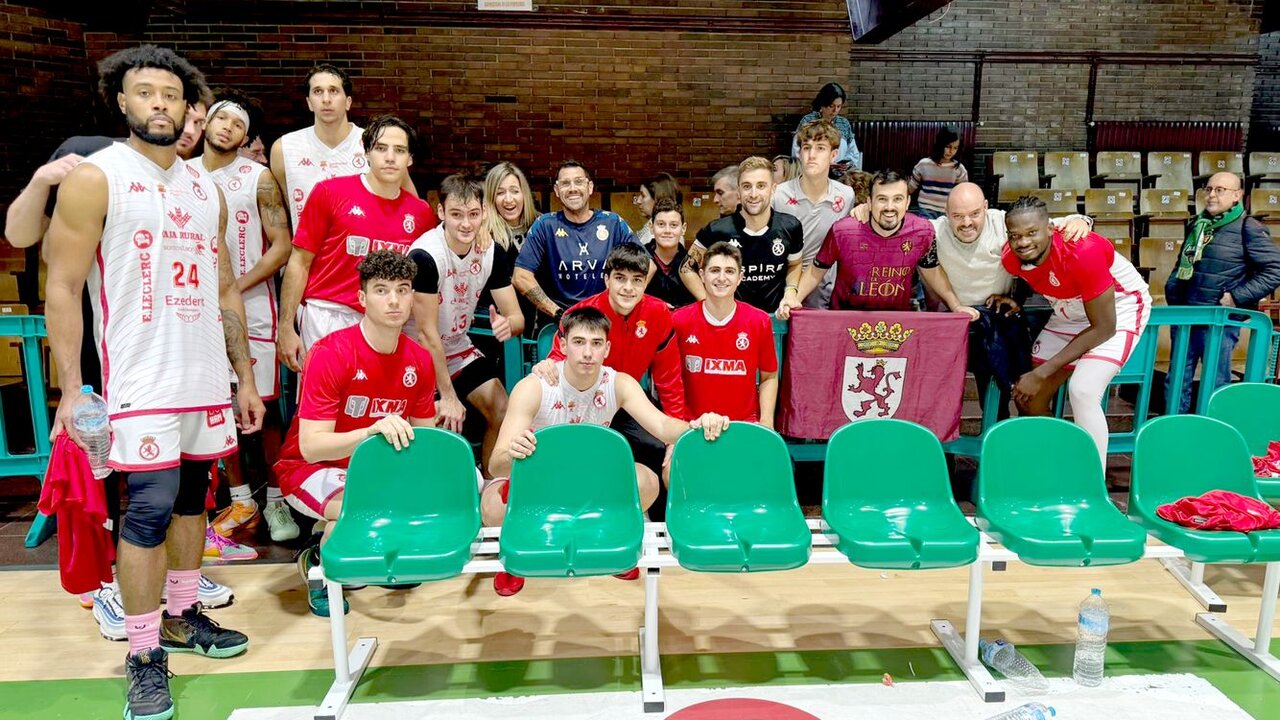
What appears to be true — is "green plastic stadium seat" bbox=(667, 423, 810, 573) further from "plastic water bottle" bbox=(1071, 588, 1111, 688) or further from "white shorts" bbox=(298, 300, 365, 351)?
"white shorts" bbox=(298, 300, 365, 351)

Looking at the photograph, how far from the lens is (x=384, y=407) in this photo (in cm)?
323

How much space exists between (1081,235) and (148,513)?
12.7 ft

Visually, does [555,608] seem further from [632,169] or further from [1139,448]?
[632,169]

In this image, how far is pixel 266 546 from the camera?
3969mm

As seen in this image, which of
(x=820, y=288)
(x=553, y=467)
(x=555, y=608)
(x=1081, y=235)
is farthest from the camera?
(x=820, y=288)

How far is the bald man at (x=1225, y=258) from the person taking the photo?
501cm

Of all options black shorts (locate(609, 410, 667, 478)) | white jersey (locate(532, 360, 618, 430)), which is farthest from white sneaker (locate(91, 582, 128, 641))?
black shorts (locate(609, 410, 667, 478))

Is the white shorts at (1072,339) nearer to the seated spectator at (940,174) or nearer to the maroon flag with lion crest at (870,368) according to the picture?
the maroon flag with lion crest at (870,368)

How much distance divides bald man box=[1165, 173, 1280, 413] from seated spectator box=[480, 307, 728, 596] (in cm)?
348

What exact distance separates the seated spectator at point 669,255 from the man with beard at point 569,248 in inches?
9.0

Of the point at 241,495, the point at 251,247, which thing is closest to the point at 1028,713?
the point at 241,495

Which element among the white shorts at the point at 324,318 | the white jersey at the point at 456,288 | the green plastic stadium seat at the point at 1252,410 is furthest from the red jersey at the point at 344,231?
the green plastic stadium seat at the point at 1252,410

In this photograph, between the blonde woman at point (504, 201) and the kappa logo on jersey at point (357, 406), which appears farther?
the blonde woman at point (504, 201)

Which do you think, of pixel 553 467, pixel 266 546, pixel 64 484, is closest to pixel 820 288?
pixel 553 467
